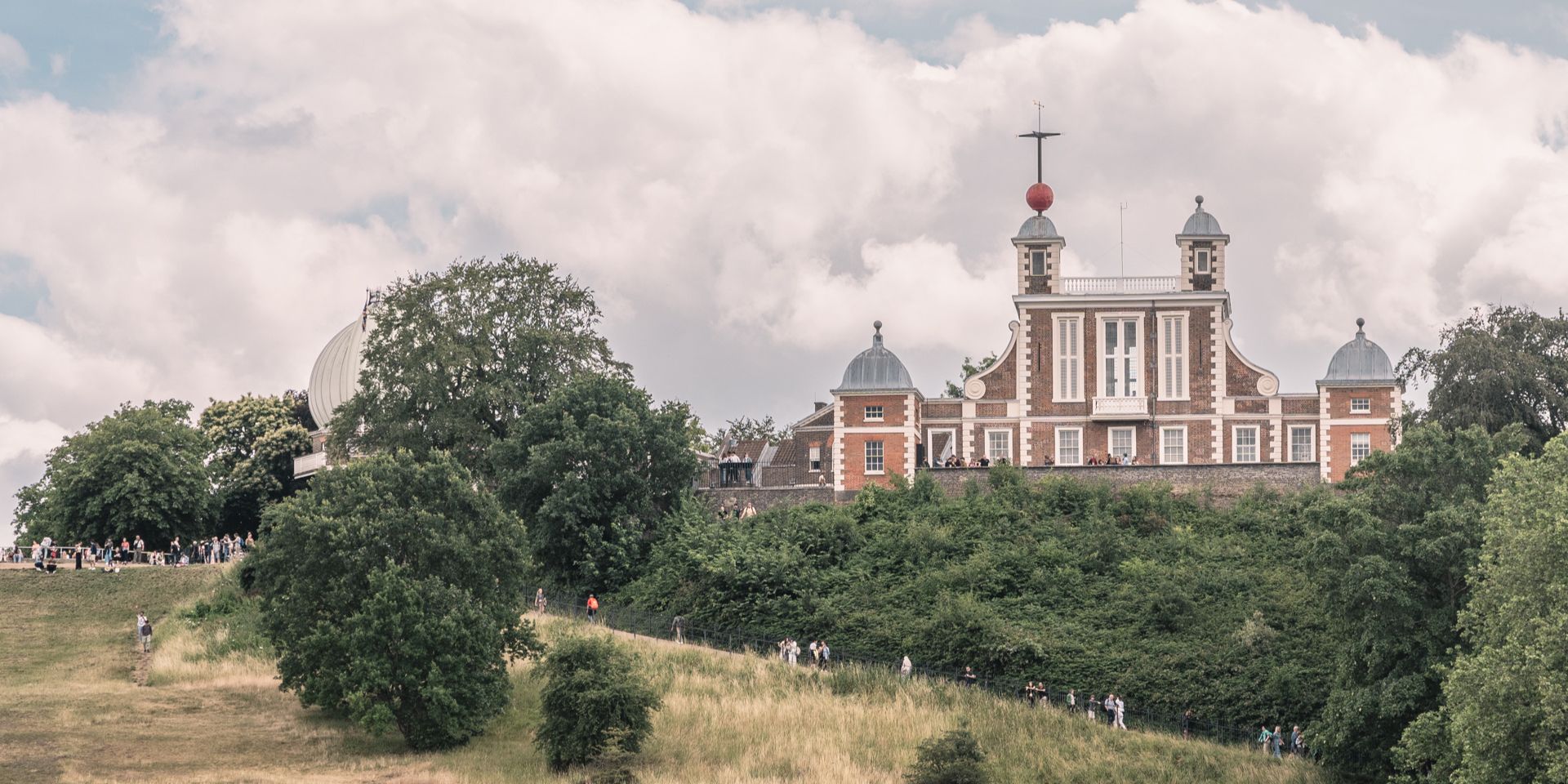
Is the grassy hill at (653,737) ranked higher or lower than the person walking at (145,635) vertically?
lower

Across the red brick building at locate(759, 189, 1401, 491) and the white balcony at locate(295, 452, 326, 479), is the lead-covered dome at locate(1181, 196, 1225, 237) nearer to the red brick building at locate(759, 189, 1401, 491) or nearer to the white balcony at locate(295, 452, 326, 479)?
the red brick building at locate(759, 189, 1401, 491)

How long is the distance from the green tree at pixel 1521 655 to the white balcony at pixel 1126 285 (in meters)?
32.8

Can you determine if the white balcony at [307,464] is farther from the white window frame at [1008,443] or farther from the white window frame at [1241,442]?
the white window frame at [1241,442]

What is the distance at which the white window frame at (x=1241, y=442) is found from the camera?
71812mm

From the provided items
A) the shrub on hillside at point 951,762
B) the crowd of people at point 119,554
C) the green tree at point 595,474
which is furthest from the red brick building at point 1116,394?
the shrub on hillside at point 951,762

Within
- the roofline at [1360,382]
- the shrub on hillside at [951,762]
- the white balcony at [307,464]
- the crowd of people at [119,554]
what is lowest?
the shrub on hillside at [951,762]

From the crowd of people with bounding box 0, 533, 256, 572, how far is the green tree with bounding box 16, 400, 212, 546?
0.75 meters

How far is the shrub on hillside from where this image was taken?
4238cm

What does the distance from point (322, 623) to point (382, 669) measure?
75.0 inches

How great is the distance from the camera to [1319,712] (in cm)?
4797

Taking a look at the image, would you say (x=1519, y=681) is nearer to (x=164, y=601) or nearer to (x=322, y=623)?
(x=322, y=623)

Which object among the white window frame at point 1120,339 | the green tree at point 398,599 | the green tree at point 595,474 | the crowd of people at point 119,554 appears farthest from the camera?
the white window frame at point 1120,339

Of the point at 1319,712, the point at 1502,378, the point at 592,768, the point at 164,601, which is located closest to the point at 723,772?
the point at 592,768

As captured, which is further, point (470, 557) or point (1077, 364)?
point (1077, 364)
